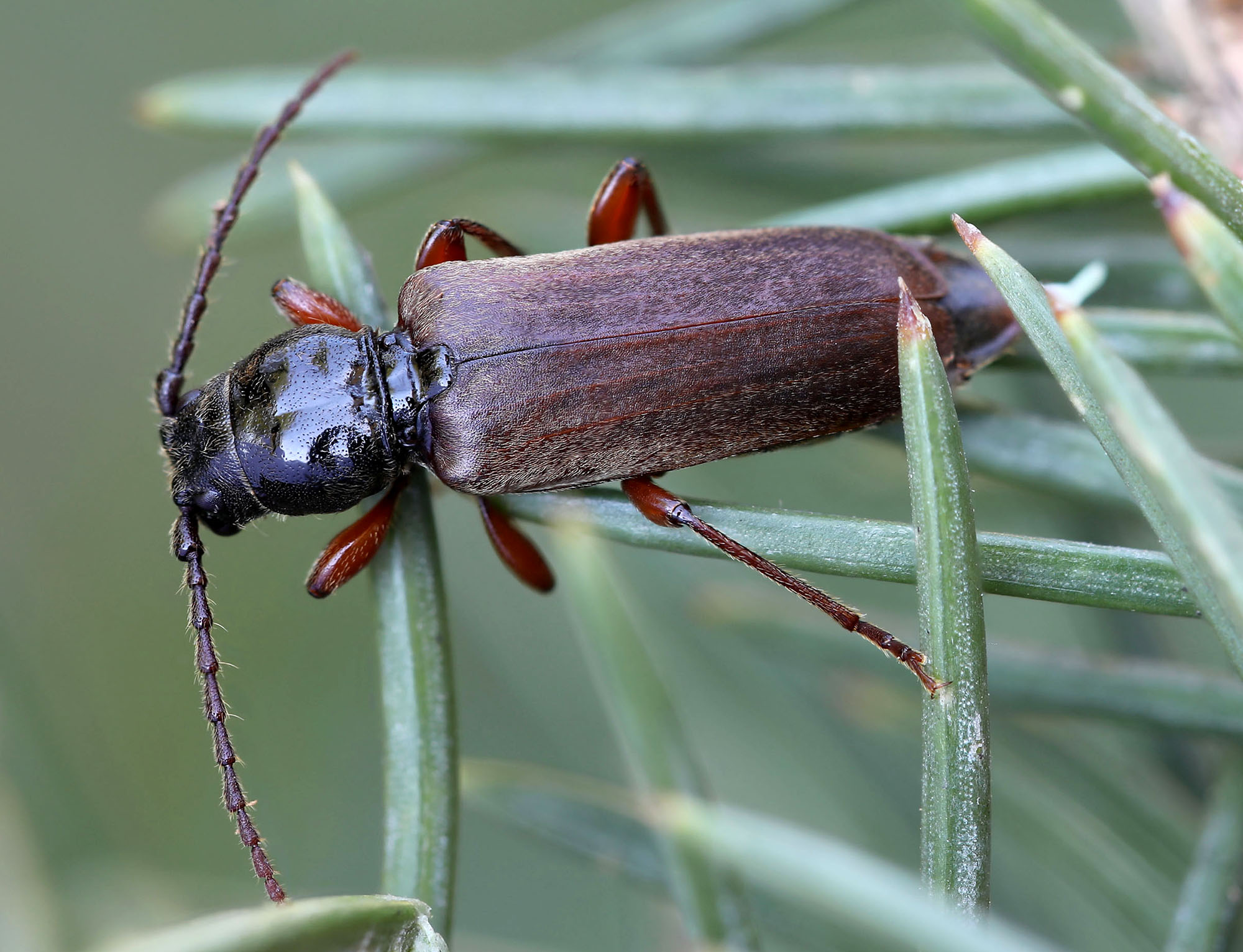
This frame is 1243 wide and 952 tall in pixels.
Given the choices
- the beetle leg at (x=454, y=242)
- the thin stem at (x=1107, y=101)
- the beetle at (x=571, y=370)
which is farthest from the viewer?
the beetle leg at (x=454, y=242)

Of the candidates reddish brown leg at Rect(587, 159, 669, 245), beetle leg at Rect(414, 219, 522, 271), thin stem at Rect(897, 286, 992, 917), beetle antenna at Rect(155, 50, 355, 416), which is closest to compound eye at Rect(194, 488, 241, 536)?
beetle antenna at Rect(155, 50, 355, 416)

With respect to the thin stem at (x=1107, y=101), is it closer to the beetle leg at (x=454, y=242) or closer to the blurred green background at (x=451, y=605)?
the blurred green background at (x=451, y=605)

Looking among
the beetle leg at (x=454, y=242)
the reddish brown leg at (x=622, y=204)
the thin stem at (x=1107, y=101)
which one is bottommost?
the thin stem at (x=1107, y=101)

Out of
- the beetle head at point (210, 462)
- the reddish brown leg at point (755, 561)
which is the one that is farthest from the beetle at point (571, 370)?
the reddish brown leg at point (755, 561)

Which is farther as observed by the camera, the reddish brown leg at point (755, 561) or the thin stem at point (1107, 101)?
the reddish brown leg at point (755, 561)

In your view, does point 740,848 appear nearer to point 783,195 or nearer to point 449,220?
point 783,195

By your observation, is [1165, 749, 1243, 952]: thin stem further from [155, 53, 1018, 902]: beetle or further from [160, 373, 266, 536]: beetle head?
[160, 373, 266, 536]: beetle head

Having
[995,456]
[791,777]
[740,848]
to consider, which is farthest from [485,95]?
[791,777]
